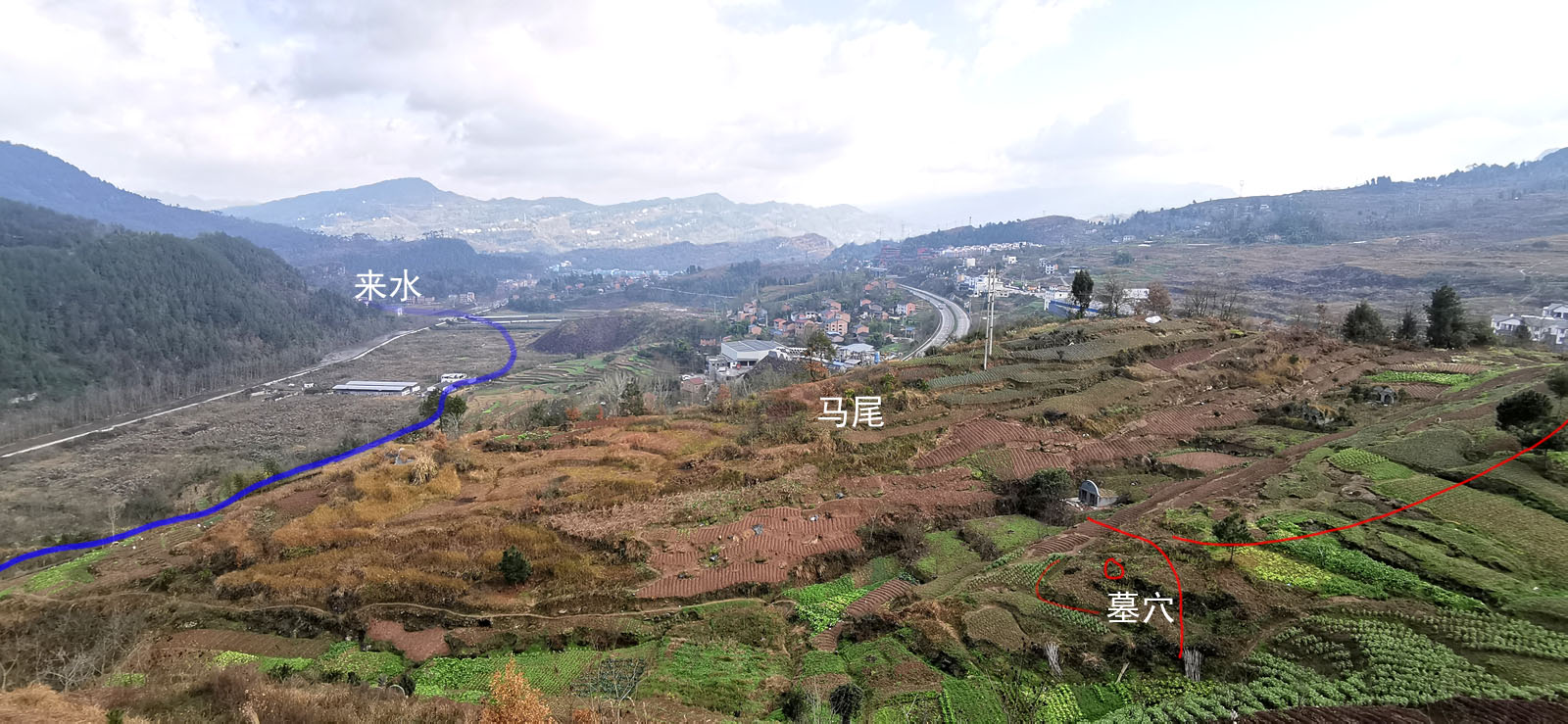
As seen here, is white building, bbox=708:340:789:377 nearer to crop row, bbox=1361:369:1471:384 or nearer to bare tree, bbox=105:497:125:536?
bare tree, bbox=105:497:125:536

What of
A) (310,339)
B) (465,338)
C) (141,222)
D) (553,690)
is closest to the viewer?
(553,690)

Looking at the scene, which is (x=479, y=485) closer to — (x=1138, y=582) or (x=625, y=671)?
(x=625, y=671)

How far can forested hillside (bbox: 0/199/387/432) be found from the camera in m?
55.2

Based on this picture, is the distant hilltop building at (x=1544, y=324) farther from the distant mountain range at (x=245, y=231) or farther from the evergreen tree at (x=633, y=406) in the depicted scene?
the distant mountain range at (x=245, y=231)

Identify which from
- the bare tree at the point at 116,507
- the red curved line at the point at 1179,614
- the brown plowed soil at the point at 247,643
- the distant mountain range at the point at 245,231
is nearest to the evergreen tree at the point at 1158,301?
the red curved line at the point at 1179,614

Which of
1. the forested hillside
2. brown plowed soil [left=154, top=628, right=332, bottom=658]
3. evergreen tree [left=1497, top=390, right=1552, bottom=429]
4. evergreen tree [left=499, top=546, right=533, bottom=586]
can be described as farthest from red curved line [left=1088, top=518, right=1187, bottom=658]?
the forested hillside

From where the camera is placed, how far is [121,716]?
772cm

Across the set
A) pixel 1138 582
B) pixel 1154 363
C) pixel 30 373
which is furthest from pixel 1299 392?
pixel 30 373

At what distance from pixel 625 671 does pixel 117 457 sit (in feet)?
171

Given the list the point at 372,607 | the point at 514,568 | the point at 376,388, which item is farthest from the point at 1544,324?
the point at 376,388

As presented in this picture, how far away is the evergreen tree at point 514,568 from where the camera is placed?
1326 cm

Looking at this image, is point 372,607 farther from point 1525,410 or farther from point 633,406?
point 1525,410

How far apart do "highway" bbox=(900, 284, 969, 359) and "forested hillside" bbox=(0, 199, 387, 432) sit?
231 ft

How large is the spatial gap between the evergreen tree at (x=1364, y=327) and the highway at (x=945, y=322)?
23.8 meters
